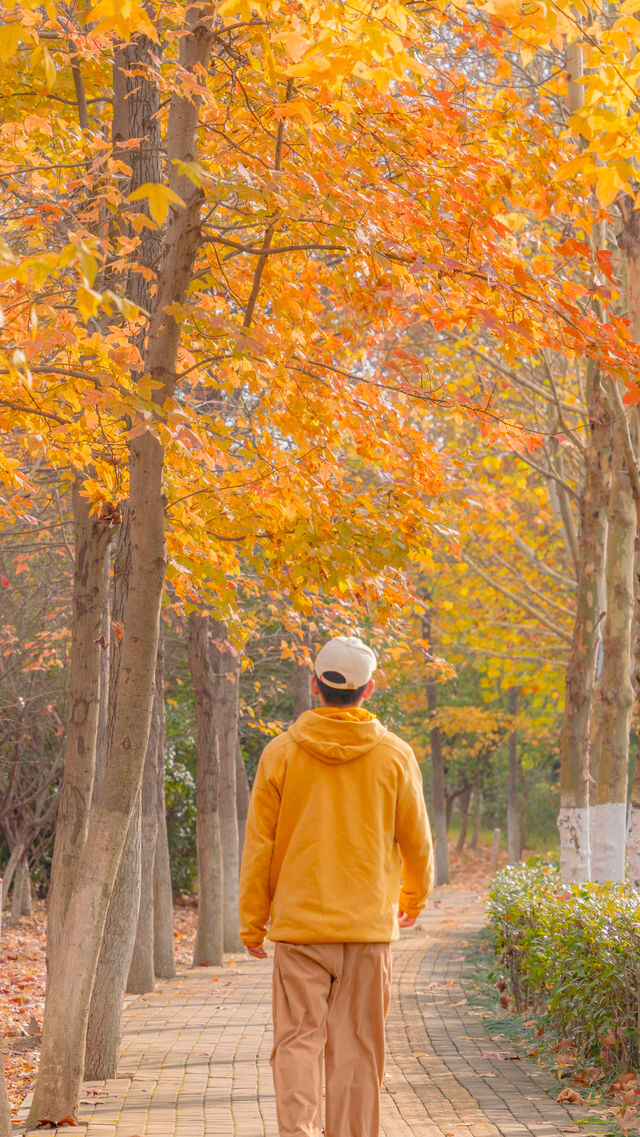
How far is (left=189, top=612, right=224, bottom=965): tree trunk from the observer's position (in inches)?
555

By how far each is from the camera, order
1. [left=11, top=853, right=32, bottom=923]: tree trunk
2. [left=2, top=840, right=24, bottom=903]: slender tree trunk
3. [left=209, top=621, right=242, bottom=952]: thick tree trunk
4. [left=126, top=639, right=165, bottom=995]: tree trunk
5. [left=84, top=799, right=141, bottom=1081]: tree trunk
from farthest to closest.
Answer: [left=11, top=853, right=32, bottom=923]: tree trunk < [left=2, top=840, right=24, bottom=903]: slender tree trunk < [left=209, top=621, right=242, bottom=952]: thick tree trunk < [left=126, top=639, right=165, bottom=995]: tree trunk < [left=84, top=799, right=141, bottom=1081]: tree trunk

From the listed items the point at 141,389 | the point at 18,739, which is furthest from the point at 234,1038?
the point at 18,739

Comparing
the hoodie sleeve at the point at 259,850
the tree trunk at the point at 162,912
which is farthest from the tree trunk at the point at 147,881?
the hoodie sleeve at the point at 259,850

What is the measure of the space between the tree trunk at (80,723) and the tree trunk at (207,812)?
5.99m

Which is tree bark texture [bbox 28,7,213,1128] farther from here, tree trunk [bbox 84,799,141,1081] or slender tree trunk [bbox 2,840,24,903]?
slender tree trunk [bbox 2,840,24,903]

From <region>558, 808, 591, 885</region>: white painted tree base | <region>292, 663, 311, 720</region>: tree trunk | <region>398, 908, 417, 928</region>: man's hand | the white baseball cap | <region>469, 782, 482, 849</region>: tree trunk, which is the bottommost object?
A: <region>469, 782, 482, 849</region>: tree trunk

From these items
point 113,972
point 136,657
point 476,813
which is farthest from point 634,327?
point 476,813

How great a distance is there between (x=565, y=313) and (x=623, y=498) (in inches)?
210

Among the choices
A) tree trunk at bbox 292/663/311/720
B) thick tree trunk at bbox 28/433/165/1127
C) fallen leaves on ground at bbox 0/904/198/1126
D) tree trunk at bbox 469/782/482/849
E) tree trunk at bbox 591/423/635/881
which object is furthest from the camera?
tree trunk at bbox 469/782/482/849

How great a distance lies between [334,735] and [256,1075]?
12.8 feet

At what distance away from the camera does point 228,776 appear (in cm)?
1573

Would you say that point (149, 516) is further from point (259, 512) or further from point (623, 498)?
point (623, 498)

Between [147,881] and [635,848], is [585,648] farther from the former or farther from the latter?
[147,881]

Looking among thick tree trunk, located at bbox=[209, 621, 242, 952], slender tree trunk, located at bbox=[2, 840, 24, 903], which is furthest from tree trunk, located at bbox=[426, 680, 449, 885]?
thick tree trunk, located at bbox=[209, 621, 242, 952]
